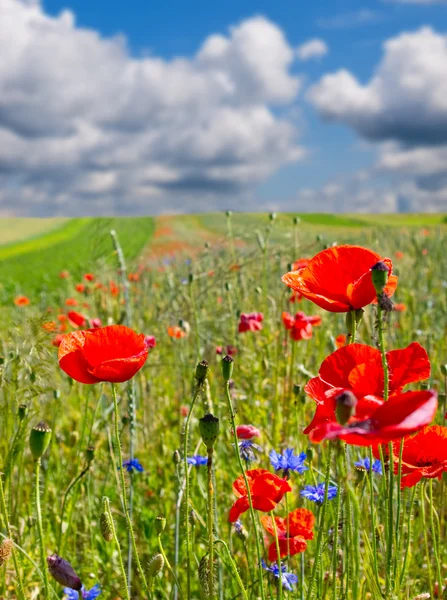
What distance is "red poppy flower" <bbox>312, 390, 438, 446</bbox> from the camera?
2.12ft

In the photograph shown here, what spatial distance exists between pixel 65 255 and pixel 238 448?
21812 mm

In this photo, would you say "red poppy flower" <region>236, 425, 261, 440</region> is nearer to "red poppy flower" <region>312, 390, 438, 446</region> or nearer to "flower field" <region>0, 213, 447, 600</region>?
"flower field" <region>0, 213, 447, 600</region>

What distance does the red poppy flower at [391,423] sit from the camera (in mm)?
645

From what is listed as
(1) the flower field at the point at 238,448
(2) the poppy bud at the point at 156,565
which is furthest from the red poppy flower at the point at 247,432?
(2) the poppy bud at the point at 156,565

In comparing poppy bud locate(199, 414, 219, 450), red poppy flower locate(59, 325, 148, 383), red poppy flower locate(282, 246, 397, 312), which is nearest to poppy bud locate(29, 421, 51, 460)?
red poppy flower locate(59, 325, 148, 383)

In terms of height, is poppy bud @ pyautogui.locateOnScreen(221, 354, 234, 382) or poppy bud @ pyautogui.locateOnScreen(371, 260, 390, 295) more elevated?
poppy bud @ pyautogui.locateOnScreen(371, 260, 390, 295)

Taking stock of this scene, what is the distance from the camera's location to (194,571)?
2029 millimetres

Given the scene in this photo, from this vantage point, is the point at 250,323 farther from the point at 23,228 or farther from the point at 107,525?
the point at 23,228

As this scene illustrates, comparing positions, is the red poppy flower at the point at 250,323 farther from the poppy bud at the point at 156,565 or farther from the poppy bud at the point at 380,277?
the poppy bud at the point at 380,277

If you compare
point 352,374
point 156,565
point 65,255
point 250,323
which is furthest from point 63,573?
point 65,255

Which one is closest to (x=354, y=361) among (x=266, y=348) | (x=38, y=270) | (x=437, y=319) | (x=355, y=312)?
(x=355, y=312)

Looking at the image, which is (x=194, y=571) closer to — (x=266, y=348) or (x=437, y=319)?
(x=266, y=348)

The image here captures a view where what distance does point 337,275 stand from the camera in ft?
3.47

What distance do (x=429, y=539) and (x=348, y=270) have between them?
1.44m
